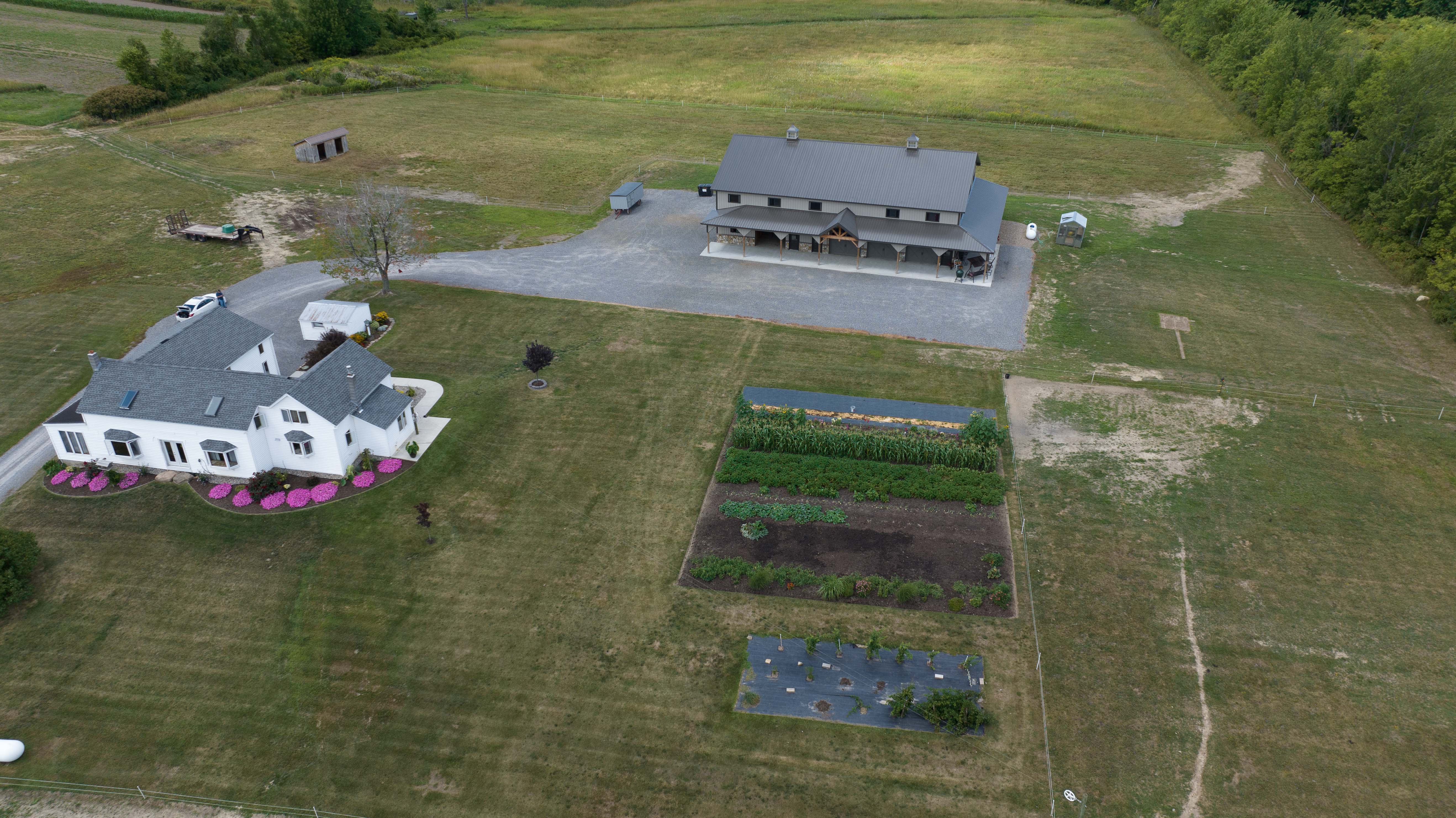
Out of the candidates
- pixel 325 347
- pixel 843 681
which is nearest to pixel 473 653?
pixel 843 681

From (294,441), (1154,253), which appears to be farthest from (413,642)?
(1154,253)

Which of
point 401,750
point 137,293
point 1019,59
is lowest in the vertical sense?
point 401,750

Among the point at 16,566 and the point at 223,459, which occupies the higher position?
the point at 223,459

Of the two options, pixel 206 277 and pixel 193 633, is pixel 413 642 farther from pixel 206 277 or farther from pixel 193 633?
pixel 206 277

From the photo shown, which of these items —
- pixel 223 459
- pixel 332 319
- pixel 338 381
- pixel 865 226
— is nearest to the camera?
pixel 223 459

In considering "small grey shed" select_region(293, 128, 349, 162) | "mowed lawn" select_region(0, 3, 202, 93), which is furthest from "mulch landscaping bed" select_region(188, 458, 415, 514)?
Answer: "mowed lawn" select_region(0, 3, 202, 93)

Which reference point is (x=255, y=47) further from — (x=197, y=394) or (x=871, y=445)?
(x=871, y=445)

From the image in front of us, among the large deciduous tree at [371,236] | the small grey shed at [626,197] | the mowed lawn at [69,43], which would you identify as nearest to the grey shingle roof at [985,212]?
the small grey shed at [626,197]

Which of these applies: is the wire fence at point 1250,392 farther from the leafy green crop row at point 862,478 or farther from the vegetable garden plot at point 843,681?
the vegetable garden plot at point 843,681
